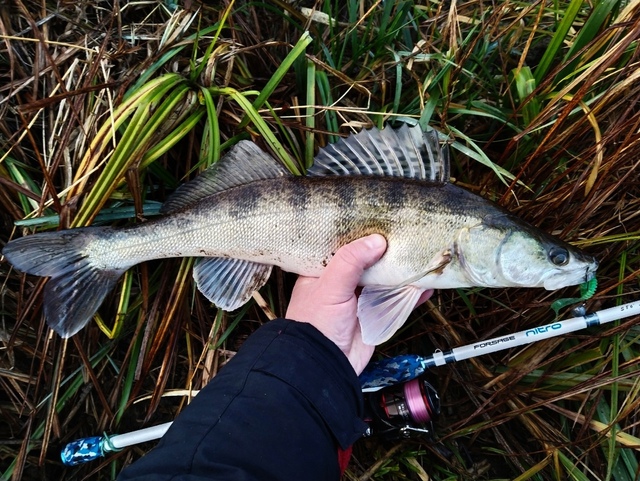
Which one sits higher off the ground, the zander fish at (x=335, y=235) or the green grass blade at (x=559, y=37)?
the green grass blade at (x=559, y=37)

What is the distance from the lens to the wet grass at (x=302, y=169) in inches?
90.4

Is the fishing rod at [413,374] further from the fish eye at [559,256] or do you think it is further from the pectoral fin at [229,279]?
the pectoral fin at [229,279]

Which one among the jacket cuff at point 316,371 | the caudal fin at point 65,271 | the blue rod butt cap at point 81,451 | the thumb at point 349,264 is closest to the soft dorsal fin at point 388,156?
the thumb at point 349,264

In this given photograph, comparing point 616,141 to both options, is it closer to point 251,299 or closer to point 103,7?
point 251,299

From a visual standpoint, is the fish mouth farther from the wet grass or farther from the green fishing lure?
the wet grass

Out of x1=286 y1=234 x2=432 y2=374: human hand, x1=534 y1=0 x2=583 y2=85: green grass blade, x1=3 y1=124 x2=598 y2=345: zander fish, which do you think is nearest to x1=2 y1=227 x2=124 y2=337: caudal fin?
x1=3 y1=124 x2=598 y2=345: zander fish

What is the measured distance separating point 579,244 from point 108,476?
281 cm

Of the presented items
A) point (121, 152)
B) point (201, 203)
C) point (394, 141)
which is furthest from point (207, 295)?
point (394, 141)

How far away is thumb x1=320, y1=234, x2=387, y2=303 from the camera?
2.05m

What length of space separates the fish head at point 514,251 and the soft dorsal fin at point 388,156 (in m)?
0.31

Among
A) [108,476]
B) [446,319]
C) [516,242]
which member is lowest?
[108,476]

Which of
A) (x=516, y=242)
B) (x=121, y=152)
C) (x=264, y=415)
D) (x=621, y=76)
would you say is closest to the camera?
(x=264, y=415)

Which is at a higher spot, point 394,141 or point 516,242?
point 394,141

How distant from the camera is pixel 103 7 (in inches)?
98.7
